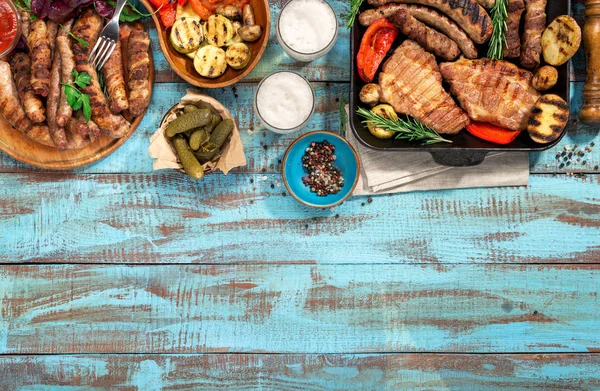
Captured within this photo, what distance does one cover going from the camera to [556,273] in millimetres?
2709

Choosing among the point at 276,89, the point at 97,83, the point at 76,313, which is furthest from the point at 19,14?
the point at 76,313

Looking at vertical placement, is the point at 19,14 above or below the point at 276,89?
above

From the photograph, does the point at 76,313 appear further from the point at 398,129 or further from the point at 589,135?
the point at 589,135

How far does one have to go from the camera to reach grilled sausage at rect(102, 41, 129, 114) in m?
2.43

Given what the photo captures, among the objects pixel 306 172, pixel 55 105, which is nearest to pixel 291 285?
pixel 306 172

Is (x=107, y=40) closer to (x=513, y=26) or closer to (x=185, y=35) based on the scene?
(x=185, y=35)

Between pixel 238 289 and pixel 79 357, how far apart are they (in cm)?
93

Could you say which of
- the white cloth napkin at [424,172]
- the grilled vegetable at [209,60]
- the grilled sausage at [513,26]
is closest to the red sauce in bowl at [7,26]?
the grilled vegetable at [209,60]

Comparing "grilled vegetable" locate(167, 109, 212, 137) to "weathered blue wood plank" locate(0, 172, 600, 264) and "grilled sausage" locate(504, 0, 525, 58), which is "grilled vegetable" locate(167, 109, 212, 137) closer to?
"weathered blue wood plank" locate(0, 172, 600, 264)

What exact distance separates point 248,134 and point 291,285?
2.74 feet

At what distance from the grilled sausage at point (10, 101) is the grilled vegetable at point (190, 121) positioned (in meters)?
0.73

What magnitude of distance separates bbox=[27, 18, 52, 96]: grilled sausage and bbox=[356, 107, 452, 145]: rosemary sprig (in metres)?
1.48

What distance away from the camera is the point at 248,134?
8.70 feet

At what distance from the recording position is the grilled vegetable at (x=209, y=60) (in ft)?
7.91
